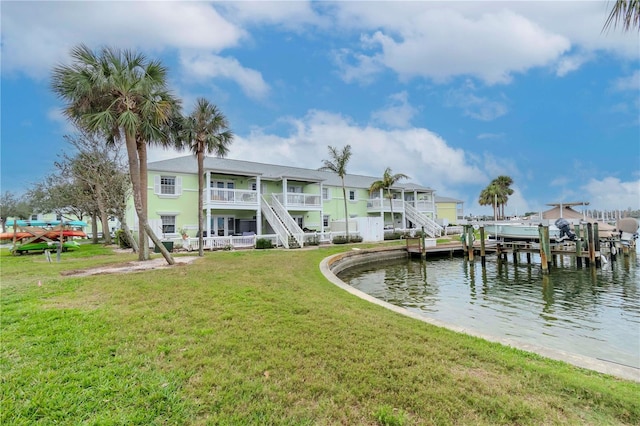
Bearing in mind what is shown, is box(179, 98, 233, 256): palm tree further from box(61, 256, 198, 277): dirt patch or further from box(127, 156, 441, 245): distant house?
box(61, 256, 198, 277): dirt patch

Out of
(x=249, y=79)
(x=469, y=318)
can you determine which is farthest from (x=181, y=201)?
(x=469, y=318)

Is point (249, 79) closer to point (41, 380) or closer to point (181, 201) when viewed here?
point (181, 201)

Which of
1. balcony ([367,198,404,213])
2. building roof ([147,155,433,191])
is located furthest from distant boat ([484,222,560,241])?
building roof ([147,155,433,191])

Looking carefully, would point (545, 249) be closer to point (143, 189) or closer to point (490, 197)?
point (143, 189)

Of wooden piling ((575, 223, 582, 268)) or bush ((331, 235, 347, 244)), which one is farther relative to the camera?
bush ((331, 235, 347, 244))

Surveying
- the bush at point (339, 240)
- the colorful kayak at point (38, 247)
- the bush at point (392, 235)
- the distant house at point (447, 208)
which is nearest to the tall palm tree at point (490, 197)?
the distant house at point (447, 208)

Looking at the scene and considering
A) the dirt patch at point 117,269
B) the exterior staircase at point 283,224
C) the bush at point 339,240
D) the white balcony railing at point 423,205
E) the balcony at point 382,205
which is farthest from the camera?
the white balcony railing at point 423,205

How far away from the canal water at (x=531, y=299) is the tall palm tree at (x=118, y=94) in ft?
36.0

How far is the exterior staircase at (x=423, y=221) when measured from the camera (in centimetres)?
3535

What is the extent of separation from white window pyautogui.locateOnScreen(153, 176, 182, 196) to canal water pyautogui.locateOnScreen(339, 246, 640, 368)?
1460 centimetres

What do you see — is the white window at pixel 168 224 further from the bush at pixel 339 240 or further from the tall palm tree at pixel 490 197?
the tall palm tree at pixel 490 197

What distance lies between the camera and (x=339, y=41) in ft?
63.4

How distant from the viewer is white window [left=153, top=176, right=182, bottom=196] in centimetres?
2277

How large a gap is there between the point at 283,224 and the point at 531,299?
17.8 meters
